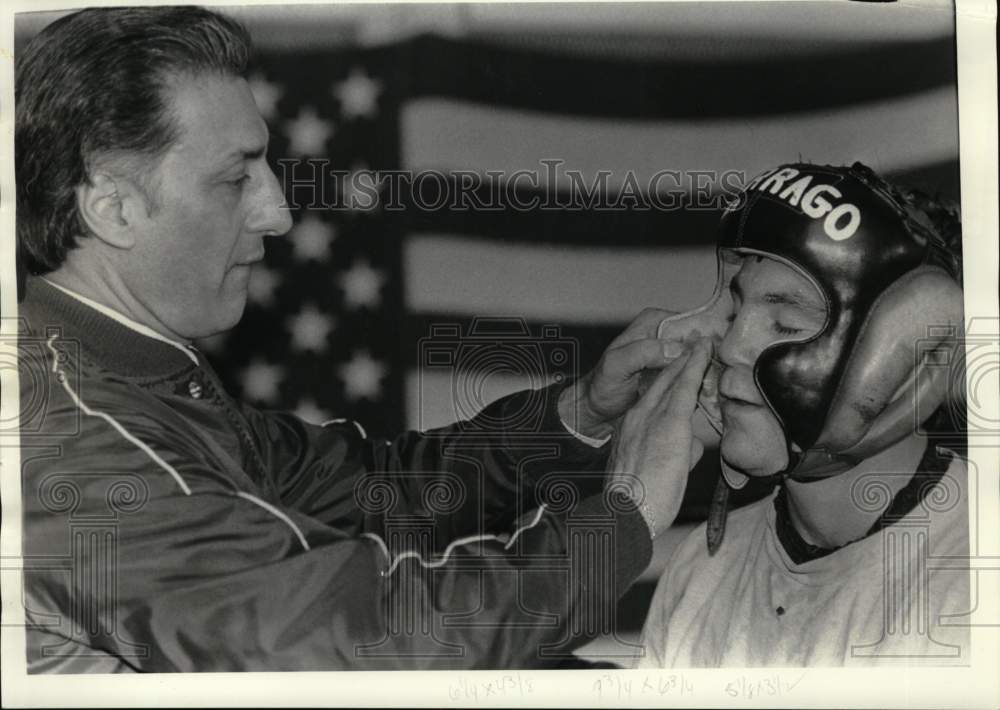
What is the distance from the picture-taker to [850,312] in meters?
2.78

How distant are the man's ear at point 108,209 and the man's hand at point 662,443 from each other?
123cm

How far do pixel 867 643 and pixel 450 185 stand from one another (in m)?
1.46

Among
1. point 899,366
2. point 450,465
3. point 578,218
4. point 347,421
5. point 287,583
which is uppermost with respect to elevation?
point 578,218

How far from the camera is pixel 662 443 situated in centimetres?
282

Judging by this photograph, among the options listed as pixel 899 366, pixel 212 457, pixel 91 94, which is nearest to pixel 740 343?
pixel 899 366

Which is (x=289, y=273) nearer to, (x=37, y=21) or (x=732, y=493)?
(x=37, y=21)

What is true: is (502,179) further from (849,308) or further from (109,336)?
(109,336)

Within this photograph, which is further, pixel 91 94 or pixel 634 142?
pixel 634 142

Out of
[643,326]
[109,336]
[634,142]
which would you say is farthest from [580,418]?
[109,336]

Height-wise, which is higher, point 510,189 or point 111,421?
point 510,189

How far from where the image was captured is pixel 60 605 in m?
2.81

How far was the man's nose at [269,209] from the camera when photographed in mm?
2803

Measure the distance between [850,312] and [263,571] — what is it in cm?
147

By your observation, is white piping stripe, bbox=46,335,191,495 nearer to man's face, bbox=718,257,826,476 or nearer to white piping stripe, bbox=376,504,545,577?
white piping stripe, bbox=376,504,545,577
